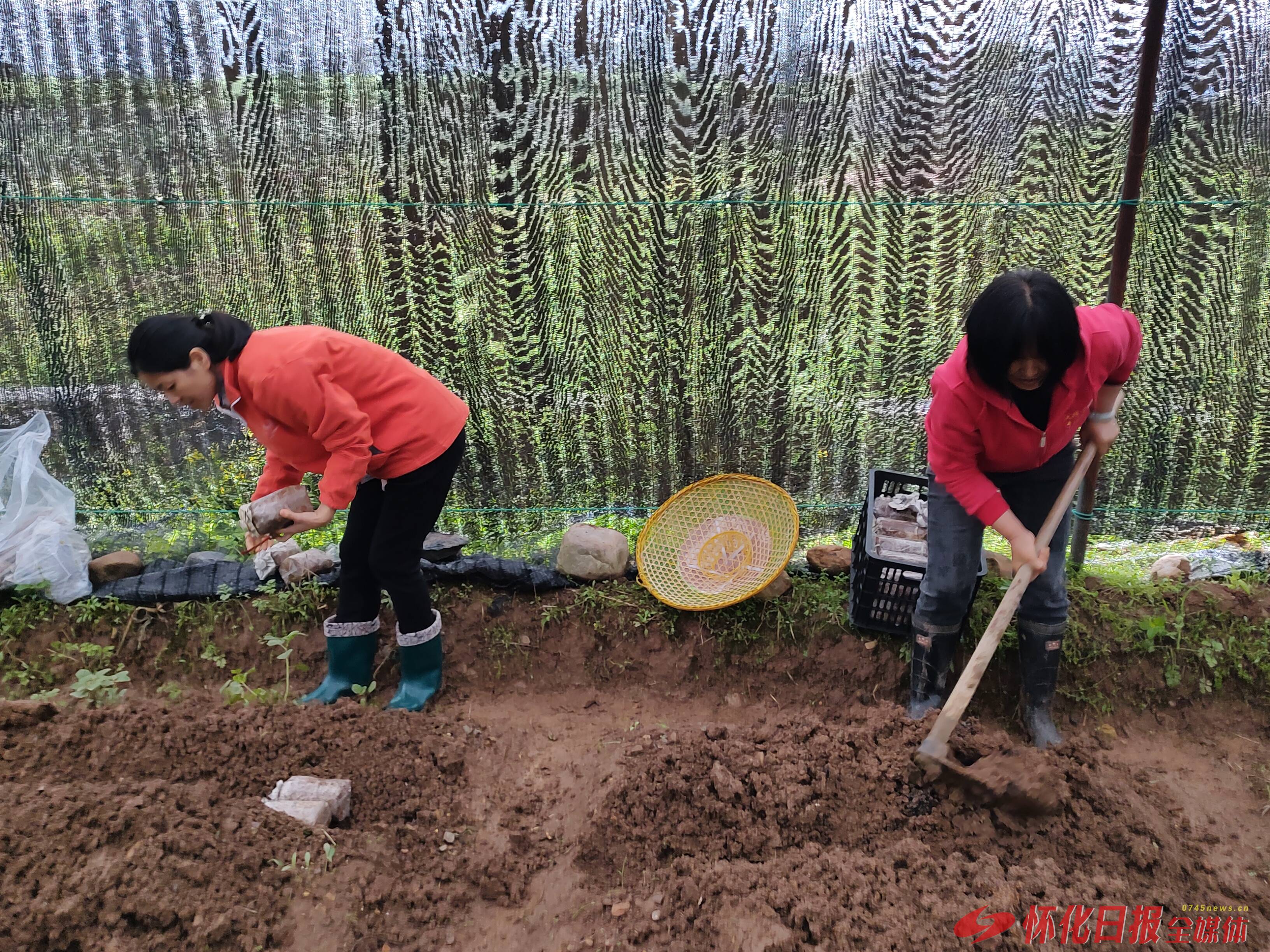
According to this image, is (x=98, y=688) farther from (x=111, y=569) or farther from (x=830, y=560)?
(x=830, y=560)

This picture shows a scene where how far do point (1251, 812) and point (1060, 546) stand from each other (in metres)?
1.12

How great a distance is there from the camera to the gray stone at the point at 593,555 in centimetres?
324

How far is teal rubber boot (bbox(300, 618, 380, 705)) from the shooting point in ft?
9.27

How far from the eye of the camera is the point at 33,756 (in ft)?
7.44

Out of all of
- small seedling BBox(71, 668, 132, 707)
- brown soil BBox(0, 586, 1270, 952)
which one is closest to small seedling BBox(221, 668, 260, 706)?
brown soil BBox(0, 586, 1270, 952)

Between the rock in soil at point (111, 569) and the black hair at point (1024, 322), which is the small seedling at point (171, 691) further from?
the black hair at point (1024, 322)

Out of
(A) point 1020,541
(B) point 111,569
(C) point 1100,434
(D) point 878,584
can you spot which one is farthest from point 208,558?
(C) point 1100,434

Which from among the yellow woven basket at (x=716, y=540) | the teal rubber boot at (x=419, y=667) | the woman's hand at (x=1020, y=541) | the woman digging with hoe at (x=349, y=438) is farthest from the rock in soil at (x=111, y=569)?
the woman's hand at (x=1020, y=541)

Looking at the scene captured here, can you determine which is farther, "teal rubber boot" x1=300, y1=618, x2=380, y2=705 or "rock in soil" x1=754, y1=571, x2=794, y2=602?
"rock in soil" x1=754, y1=571, x2=794, y2=602

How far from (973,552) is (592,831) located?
145 cm

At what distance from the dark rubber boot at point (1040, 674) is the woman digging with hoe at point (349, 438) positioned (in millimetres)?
2050

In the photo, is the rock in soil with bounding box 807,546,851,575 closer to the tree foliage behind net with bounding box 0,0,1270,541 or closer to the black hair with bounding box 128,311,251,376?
the tree foliage behind net with bounding box 0,0,1270,541

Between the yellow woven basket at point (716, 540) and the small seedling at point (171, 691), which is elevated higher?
the yellow woven basket at point (716, 540)

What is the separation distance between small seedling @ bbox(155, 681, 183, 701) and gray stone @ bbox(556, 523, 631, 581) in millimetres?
1503
